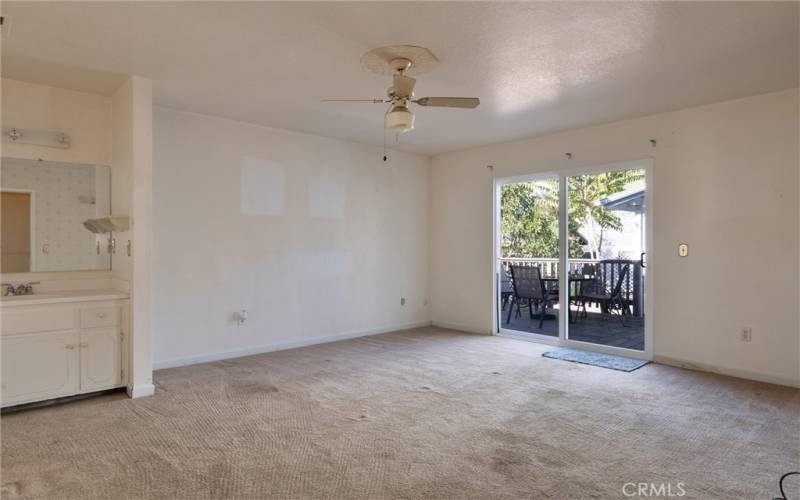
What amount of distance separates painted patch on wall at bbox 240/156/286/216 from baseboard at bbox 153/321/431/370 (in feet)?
4.86

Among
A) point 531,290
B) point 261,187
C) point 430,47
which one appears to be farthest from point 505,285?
point 430,47

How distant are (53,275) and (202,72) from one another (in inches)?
82.8

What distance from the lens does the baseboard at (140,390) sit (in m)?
3.67

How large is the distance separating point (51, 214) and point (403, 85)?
3107mm

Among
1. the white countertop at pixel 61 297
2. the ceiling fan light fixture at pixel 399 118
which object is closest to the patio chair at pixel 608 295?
the ceiling fan light fixture at pixel 399 118

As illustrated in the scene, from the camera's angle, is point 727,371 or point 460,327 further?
point 460,327

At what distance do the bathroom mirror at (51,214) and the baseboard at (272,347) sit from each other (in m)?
1.12

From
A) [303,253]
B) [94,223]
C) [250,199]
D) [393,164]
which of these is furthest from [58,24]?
[393,164]

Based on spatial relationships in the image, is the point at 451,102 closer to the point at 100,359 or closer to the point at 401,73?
the point at 401,73

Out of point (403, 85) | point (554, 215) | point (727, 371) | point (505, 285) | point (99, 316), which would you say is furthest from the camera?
point (505, 285)

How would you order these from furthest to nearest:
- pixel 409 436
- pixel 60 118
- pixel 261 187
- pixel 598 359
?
pixel 261 187 < pixel 598 359 < pixel 60 118 < pixel 409 436

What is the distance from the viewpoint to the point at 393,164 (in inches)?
257

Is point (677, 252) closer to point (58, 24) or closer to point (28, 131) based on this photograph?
point (58, 24)

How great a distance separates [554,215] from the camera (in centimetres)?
565
